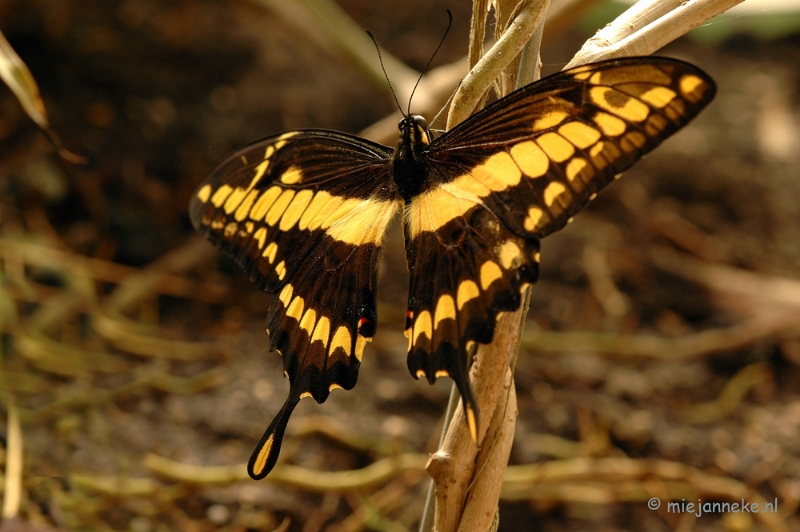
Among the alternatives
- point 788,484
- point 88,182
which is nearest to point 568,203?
point 788,484

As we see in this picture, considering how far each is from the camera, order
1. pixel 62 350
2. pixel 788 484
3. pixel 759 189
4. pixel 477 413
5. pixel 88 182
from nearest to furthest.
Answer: pixel 477 413, pixel 788 484, pixel 62 350, pixel 88 182, pixel 759 189

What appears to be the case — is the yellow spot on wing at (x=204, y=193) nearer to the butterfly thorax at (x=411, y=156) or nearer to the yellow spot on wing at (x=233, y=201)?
the yellow spot on wing at (x=233, y=201)

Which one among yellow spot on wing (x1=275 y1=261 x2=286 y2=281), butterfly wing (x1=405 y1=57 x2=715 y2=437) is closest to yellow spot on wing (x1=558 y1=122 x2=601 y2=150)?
butterfly wing (x1=405 y1=57 x2=715 y2=437)

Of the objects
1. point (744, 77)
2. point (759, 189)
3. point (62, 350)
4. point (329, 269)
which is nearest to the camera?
point (329, 269)

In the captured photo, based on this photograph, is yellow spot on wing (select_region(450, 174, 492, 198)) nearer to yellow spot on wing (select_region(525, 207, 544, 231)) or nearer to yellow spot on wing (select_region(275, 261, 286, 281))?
yellow spot on wing (select_region(525, 207, 544, 231))

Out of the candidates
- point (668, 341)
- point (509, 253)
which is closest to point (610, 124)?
point (509, 253)

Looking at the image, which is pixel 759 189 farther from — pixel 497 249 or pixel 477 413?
pixel 477 413
